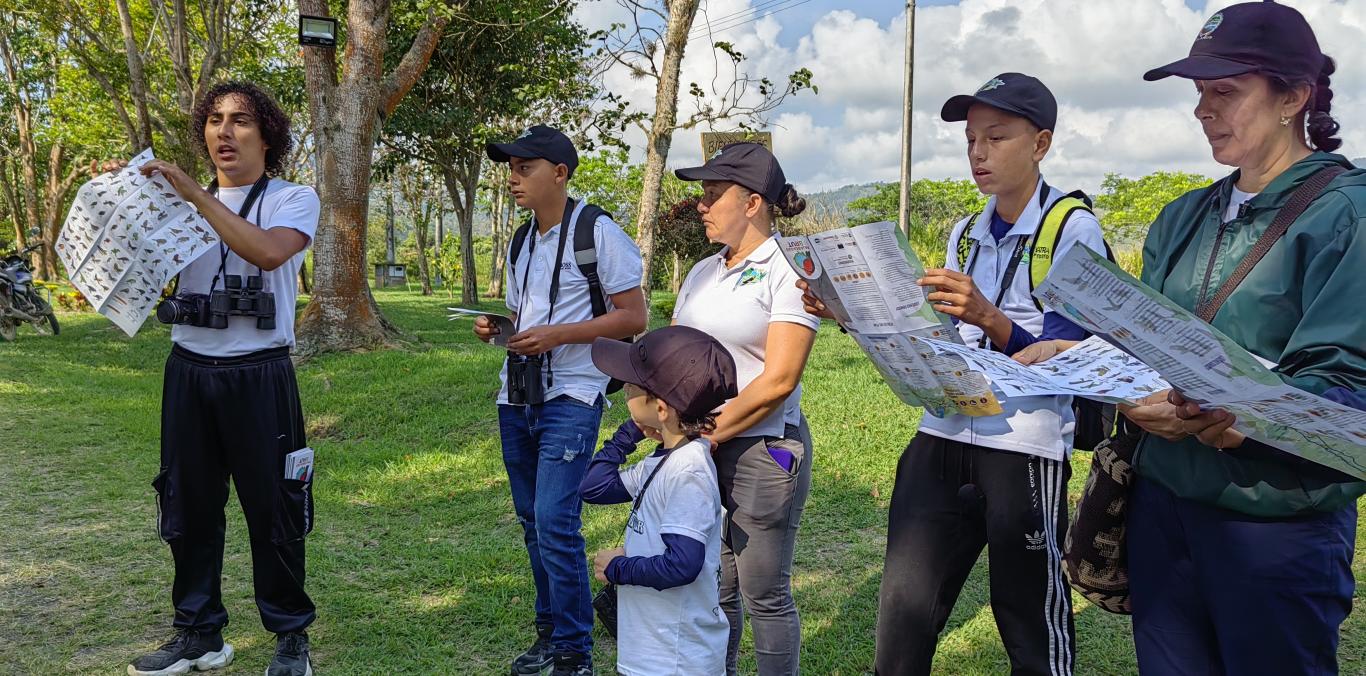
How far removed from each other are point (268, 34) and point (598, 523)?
1793cm

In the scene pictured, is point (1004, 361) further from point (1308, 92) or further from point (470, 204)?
point (470, 204)

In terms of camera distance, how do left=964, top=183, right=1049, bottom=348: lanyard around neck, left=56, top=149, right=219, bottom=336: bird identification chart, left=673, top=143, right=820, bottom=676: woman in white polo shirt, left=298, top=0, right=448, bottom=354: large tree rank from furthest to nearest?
1. left=298, top=0, right=448, bottom=354: large tree
2. left=56, top=149, right=219, bottom=336: bird identification chart
3. left=673, top=143, right=820, bottom=676: woman in white polo shirt
4. left=964, top=183, right=1049, bottom=348: lanyard around neck

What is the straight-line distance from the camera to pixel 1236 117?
1.83 metres

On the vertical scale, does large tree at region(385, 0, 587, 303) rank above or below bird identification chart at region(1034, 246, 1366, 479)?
above

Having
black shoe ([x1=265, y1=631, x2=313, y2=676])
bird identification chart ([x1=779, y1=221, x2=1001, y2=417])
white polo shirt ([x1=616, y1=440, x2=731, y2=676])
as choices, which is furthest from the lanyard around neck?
black shoe ([x1=265, y1=631, x2=313, y2=676])

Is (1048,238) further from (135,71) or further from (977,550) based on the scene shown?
(135,71)

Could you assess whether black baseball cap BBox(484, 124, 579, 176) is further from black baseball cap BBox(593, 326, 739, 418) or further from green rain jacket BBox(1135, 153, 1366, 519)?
green rain jacket BBox(1135, 153, 1366, 519)

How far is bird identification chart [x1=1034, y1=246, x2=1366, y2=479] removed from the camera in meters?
1.48

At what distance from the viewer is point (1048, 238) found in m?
2.30

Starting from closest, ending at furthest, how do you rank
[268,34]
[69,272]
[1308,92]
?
[1308,92] → [69,272] → [268,34]

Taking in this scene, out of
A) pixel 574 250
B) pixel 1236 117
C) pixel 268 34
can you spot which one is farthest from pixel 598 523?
pixel 268 34

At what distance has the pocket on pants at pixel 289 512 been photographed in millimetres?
3336

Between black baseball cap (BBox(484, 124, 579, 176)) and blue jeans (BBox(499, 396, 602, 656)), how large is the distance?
2.88ft

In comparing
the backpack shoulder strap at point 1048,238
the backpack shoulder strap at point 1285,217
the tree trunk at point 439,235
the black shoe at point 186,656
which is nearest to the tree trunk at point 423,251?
the tree trunk at point 439,235
